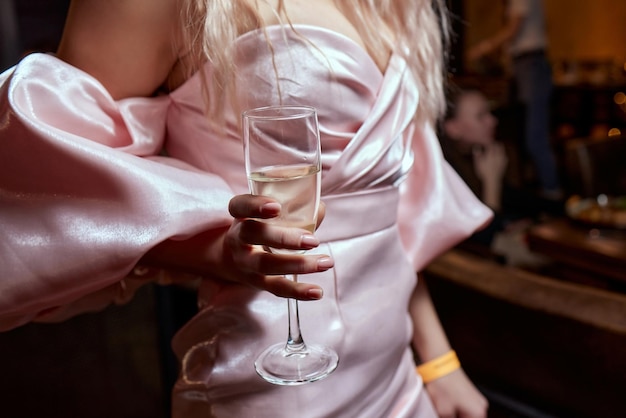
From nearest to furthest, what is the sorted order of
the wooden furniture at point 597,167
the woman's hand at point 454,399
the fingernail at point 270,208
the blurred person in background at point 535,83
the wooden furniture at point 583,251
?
the fingernail at point 270,208, the woman's hand at point 454,399, the wooden furniture at point 583,251, the wooden furniture at point 597,167, the blurred person in background at point 535,83

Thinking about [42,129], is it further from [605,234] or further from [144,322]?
[605,234]

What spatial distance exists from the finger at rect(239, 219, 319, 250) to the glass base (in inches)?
7.3

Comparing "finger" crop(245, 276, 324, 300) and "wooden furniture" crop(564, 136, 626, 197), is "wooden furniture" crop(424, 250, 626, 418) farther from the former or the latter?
"wooden furniture" crop(564, 136, 626, 197)

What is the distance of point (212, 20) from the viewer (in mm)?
925

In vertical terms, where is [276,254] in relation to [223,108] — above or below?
below

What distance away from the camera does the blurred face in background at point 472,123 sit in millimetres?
4141

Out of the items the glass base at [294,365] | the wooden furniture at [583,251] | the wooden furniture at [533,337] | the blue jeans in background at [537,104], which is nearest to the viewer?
the glass base at [294,365]

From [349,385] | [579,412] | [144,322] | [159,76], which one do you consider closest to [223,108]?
[159,76]

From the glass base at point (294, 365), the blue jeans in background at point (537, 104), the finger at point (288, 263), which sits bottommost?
the blue jeans in background at point (537, 104)

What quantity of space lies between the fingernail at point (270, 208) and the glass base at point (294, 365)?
23 centimetres

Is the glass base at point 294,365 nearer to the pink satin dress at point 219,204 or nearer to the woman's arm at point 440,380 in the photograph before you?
the pink satin dress at point 219,204

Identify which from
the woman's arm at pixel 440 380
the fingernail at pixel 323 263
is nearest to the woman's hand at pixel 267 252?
the fingernail at pixel 323 263

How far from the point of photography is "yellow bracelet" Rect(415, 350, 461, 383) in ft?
4.19

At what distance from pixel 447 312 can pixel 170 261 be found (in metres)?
1.44
